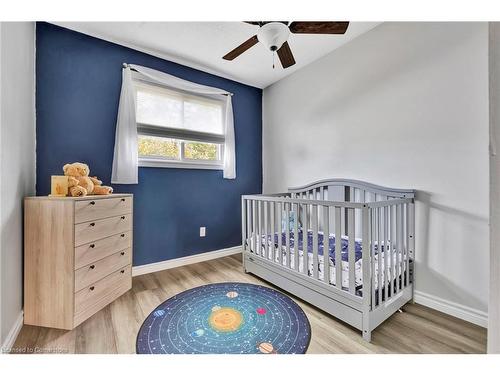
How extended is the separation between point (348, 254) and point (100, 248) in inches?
70.0

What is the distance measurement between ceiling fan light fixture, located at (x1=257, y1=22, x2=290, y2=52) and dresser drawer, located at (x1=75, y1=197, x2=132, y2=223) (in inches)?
64.0

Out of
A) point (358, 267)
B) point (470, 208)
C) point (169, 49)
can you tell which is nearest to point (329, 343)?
point (358, 267)

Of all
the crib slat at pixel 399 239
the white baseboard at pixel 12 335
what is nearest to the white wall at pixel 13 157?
the white baseboard at pixel 12 335

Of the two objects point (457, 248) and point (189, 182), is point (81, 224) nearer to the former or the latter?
point (189, 182)

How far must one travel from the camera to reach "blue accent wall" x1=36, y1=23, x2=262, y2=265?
6.29 feet

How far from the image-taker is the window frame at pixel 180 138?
2.36m

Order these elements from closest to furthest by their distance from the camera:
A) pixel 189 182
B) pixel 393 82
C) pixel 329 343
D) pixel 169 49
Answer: pixel 329 343, pixel 393 82, pixel 169 49, pixel 189 182

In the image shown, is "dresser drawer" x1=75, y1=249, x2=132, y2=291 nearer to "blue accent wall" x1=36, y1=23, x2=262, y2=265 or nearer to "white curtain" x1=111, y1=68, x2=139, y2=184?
"blue accent wall" x1=36, y1=23, x2=262, y2=265

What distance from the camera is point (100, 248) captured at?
166 centimetres

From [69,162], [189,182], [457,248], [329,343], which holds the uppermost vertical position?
[69,162]

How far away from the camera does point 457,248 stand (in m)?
1.58

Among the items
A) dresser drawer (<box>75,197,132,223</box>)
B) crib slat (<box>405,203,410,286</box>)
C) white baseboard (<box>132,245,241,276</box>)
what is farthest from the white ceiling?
white baseboard (<box>132,245,241,276</box>)
